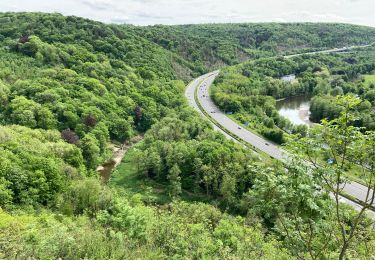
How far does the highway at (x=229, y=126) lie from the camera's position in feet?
193

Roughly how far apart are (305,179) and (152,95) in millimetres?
98392

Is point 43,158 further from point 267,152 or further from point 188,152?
point 267,152

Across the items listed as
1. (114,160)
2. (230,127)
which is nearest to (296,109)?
(230,127)

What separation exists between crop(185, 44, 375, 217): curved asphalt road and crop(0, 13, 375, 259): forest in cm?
428

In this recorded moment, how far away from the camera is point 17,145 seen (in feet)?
160

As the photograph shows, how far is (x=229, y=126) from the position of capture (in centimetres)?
9800

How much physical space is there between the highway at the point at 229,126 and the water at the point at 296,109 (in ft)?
101

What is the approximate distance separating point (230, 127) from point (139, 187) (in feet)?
137

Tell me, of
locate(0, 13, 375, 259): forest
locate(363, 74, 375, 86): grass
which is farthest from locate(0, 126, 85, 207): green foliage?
locate(363, 74, 375, 86): grass

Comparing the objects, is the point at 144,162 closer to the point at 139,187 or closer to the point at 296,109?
the point at 139,187

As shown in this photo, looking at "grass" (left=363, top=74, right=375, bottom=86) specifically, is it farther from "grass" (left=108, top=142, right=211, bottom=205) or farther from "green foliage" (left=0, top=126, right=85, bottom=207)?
"green foliage" (left=0, top=126, right=85, bottom=207)

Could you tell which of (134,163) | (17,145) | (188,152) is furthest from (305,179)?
(134,163)

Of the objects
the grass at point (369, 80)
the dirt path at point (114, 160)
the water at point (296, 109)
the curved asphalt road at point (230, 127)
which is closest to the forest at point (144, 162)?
the dirt path at point (114, 160)

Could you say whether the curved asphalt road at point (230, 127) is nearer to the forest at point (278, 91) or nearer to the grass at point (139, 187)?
the forest at point (278, 91)
